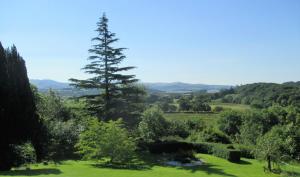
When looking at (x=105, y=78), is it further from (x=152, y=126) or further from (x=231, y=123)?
(x=231, y=123)

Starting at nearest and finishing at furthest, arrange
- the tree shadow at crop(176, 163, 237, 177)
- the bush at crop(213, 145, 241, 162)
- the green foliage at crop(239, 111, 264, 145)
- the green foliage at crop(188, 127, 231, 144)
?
1. the tree shadow at crop(176, 163, 237, 177)
2. the bush at crop(213, 145, 241, 162)
3. the green foliage at crop(188, 127, 231, 144)
4. the green foliage at crop(239, 111, 264, 145)

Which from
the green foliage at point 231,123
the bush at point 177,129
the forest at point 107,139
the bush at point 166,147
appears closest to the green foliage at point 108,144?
the forest at point 107,139

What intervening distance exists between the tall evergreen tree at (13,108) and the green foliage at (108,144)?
15.7 feet

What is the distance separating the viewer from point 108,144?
28.5 meters

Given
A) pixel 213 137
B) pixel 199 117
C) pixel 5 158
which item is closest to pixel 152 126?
pixel 213 137

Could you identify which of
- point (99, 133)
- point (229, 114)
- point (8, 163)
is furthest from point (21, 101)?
point (229, 114)

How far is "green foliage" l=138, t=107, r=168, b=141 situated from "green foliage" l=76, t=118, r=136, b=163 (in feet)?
57.5

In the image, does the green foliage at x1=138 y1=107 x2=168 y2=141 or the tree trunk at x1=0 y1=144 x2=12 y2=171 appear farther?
the green foliage at x1=138 y1=107 x2=168 y2=141

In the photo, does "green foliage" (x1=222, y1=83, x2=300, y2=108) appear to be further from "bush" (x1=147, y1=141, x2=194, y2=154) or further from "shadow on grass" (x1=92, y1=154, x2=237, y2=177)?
"shadow on grass" (x1=92, y1=154, x2=237, y2=177)

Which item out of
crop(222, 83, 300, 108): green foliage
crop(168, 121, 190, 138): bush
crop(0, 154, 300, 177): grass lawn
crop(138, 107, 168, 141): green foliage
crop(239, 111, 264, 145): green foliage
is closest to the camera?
crop(0, 154, 300, 177): grass lawn

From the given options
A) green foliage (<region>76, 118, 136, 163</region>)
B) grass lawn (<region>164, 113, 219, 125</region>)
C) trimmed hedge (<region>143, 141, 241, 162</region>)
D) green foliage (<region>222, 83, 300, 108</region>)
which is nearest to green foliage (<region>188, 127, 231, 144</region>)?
trimmed hedge (<region>143, 141, 241, 162</region>)

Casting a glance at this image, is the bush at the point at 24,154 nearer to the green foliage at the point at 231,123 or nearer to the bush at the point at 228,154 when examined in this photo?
the bush at the point at 228,154

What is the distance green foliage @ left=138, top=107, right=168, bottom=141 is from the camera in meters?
47.5

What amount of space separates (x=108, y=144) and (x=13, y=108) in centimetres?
722
